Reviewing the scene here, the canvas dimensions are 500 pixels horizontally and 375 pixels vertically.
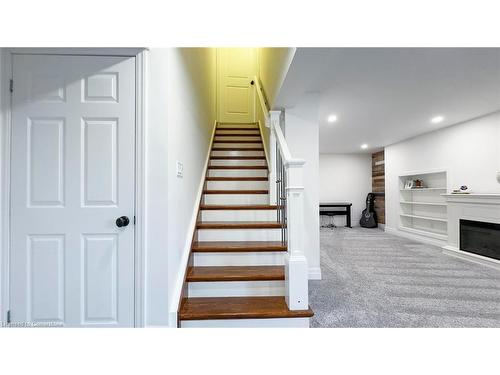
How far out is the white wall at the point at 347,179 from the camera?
7570 millimetres

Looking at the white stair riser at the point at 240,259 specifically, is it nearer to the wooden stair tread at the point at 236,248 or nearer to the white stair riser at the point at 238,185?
the wooden stair tread at the point at 236,248

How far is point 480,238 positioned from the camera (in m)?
3.87

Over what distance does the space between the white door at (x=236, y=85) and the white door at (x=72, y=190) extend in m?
3.84

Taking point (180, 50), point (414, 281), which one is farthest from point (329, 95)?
point (414, 281)

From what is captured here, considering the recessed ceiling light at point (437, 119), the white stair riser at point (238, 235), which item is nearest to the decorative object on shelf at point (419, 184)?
the recessed ceiling light at point (437, 119)

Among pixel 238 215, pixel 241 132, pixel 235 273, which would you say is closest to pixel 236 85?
pixel 241 132

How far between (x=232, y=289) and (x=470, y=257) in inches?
157

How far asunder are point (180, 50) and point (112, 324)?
1.98 metres

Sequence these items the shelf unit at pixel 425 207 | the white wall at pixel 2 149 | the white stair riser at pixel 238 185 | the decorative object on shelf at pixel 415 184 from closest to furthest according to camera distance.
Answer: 1. the white wall at pixel 2 149
2. the white stair riser at pixel 238 185
3. the shelf unit at pixel 425 207
4. the decorative object on shelf at pixel 415 184

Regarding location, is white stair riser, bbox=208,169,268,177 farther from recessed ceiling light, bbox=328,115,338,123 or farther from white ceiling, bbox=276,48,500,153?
recessed ceiling light, bbox=328,115,338,123

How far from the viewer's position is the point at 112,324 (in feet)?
5.31

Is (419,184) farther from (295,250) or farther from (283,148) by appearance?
(295,250)

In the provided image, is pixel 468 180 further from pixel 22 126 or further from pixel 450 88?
pixel 22 126

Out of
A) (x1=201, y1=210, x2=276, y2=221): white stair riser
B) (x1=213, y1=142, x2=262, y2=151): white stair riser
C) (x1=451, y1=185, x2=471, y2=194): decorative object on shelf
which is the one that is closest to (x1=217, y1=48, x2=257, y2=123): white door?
(x1=213, y1=142, x2=262, y2=151): white stair riser
